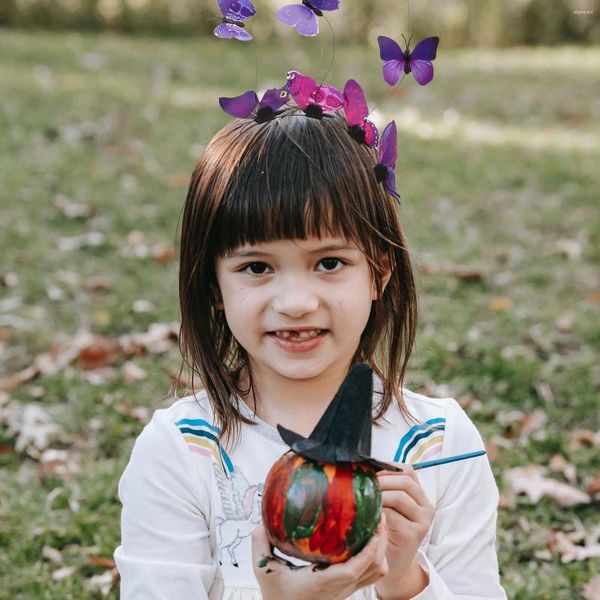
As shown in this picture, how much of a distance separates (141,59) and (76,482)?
8881 millimetres

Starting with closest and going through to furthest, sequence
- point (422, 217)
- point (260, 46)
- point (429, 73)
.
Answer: point (429, 73) < point (422, 217) < point (260, 46)

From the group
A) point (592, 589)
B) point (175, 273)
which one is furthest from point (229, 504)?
point (175, 273)

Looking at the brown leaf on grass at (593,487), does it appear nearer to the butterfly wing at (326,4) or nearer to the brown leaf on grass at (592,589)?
the brown leaf on grass at (592,589)

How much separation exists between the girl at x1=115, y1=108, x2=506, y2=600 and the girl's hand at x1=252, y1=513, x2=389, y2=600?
0.03 feet

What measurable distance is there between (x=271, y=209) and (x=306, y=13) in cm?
50

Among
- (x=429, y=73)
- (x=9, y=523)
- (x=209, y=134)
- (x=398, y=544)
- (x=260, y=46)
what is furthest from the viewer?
(x=260, y=46)

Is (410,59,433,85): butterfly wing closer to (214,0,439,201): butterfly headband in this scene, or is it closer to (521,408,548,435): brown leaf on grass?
(214,0,439,201): butterfly headband

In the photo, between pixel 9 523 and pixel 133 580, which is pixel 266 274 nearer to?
pixel 133 580

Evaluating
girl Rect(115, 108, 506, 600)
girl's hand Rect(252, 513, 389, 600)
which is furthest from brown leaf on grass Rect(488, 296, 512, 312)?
girl's hand Rect(252, 513, 389, 600)

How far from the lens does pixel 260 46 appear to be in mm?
14000

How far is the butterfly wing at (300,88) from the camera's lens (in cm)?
231

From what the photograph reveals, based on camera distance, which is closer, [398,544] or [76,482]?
[398,544]

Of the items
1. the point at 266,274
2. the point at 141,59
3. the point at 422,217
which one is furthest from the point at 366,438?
the point at 141,59

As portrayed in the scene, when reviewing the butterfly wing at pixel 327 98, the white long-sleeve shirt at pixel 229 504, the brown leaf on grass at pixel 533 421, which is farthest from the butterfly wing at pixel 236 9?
the brown leaf on grass at pixel 533 421
